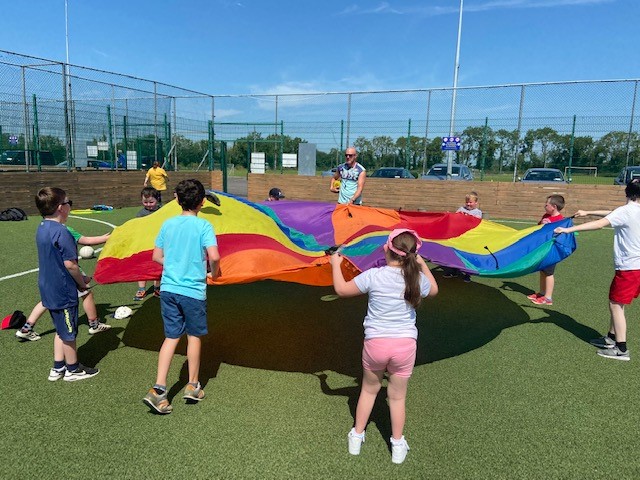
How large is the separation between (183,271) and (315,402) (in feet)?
4.20

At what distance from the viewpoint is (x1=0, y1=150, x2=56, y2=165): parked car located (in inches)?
470

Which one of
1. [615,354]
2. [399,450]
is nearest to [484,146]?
[615,354]

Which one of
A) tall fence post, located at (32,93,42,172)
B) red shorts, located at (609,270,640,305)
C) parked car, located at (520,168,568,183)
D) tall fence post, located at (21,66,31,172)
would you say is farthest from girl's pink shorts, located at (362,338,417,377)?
parked car, located at (520,168,568,183)

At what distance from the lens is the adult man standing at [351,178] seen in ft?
23.2

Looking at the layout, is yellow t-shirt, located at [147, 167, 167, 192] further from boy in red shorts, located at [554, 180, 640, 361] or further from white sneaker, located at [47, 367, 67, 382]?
boy in red shorts, located at [554, 180, 640, 361]

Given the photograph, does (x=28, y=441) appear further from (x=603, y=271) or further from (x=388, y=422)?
(x=603, y=271)

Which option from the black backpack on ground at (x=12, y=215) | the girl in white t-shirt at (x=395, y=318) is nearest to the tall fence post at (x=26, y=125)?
the black backpack on ground at (x=12, y=215)

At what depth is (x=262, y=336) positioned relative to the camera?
4.32 meters

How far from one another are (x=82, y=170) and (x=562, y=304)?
1371 centimetres

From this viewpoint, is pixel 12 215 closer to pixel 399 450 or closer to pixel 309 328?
pixel 309 328

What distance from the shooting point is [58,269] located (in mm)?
3193

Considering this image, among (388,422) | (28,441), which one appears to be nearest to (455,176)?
(388,422)

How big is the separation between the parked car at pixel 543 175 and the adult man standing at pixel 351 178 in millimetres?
9595

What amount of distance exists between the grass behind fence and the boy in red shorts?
22 cm
